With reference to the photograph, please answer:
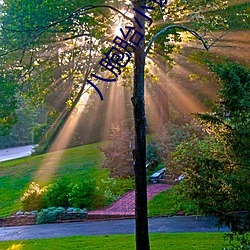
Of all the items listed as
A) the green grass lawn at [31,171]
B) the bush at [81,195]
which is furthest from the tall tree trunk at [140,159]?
the green grass lawn at [31,171]

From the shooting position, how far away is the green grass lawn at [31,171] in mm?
14150

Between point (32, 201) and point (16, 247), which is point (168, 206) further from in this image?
point (32, 201)

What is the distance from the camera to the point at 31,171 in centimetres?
2028

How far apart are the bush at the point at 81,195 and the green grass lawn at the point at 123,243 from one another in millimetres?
2872

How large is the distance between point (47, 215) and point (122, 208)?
213cm

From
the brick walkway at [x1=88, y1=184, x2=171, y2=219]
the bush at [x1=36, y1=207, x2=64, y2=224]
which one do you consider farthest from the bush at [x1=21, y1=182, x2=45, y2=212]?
the brick walkway at [x1=88, y1=184, x2=171, y2=219]

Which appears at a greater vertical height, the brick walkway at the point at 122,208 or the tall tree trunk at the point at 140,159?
the tall tree trunk at the point at 140,159

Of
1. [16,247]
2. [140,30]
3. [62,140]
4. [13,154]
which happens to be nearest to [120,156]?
[16,247]

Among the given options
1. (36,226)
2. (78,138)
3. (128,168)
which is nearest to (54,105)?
(78,138)

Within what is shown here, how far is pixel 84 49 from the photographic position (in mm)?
12961

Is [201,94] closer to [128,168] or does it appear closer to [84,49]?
[128,168]

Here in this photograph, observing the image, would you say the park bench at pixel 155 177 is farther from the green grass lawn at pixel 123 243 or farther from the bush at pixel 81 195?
the green grass lawn at pixel 123 243

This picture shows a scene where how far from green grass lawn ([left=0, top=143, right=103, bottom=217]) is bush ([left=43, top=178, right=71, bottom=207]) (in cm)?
150

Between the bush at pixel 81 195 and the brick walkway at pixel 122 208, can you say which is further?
the bush at pixel 81 195
